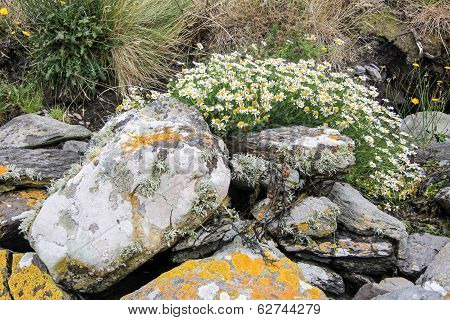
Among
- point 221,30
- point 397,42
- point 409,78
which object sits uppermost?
point 221,30

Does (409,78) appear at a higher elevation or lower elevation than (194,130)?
lower

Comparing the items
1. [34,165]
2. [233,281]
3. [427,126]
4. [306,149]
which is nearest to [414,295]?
[233,281]

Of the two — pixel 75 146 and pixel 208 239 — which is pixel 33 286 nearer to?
pixel 208 239

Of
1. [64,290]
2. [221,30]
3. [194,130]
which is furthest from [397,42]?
[64,290]

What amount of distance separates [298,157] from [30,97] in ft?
10.8

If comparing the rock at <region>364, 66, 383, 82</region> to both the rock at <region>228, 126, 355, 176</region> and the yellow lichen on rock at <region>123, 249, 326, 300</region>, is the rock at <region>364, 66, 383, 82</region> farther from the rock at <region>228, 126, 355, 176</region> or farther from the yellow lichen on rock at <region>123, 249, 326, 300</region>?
the yellow lichen on rock at <region>123, 249, 326, 300</region>

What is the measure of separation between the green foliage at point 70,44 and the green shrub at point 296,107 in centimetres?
158

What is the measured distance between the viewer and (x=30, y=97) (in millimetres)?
5848

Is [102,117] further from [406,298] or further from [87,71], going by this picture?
[406,298]

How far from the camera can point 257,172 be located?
3.89m

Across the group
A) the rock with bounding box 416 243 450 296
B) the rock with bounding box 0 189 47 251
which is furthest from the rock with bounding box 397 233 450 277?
the rock with bounding box 0 189 47 251

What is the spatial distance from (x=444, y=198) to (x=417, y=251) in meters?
0.71

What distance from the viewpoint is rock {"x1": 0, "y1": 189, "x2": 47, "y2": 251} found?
389 centimetres

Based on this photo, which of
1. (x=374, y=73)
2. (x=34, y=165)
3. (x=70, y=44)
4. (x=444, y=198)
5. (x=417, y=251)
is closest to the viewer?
(x=417, y=251)
